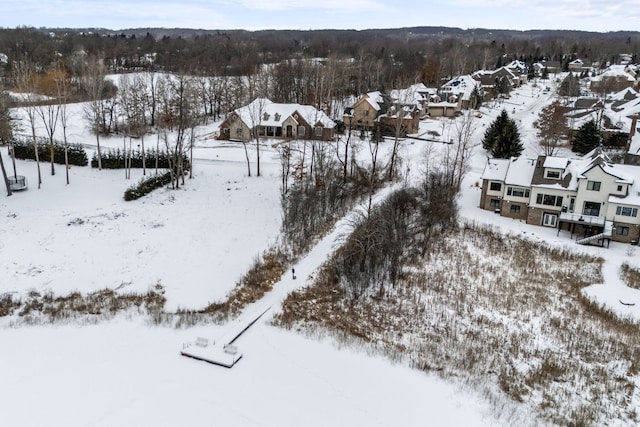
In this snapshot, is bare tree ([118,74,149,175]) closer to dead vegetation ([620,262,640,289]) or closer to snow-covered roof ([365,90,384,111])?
snow-covered roof ([365,90,384,111])

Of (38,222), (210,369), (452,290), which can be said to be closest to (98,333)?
(210,369)

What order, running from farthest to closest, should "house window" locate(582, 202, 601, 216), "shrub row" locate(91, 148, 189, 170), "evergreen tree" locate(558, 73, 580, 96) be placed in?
"evergreen tree" locate(558, 73, 580, 96)
"shrub row" locate(91, 148, 189, 170)
"house window" locate(582, 202, 601, 216)

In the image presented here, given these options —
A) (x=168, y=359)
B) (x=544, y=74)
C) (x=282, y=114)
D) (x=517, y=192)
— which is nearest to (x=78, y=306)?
(x=168, y=359)

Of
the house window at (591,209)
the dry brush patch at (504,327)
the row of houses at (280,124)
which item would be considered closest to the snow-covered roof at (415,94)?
the row of houses at (280,124)

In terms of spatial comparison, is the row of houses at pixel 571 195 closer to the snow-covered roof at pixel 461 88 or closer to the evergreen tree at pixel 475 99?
the snow-covered roof at pixel 461 88

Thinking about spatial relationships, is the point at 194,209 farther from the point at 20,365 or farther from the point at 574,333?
the point at 574,333

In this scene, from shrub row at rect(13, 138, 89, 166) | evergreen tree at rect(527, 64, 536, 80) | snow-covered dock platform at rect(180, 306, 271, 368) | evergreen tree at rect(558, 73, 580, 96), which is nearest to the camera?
snow-covered dock platform at rect(180, 306, 271, 368)

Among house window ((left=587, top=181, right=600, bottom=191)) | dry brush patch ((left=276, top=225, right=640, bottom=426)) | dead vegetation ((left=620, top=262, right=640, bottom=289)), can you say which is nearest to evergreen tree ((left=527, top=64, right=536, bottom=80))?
house window ((left=587, top=181, right=600, bottom=191))
